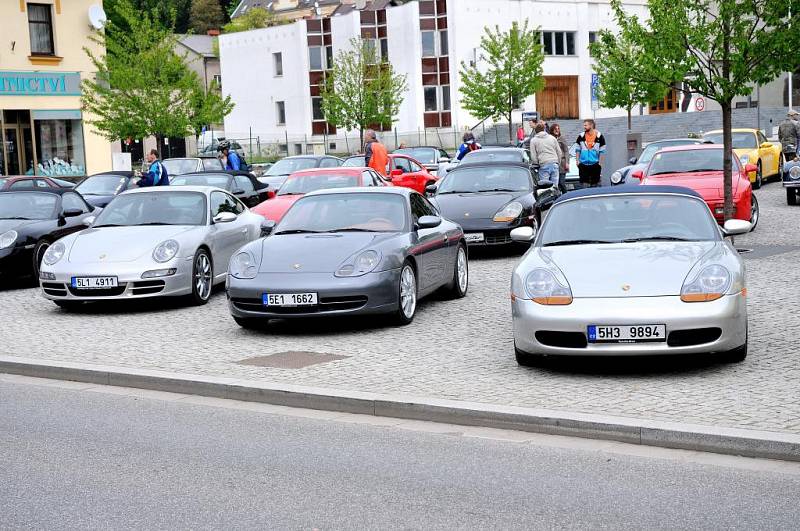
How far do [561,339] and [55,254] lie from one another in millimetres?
Result: 7505

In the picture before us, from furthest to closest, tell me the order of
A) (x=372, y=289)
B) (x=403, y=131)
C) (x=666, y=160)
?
(x=403, y=131), (x=666, y=160), (x=372, y=289)

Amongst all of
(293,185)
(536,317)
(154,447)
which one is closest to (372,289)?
(536,317)

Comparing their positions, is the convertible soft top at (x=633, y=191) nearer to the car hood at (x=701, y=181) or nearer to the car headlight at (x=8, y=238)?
the car hood at (x=701, y=181)

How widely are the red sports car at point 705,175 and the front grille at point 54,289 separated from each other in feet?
32.3

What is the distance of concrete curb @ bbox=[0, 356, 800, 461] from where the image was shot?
6797 mm

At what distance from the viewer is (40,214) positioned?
17438 millimetres

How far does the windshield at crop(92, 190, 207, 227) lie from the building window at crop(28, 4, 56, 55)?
26585 millimetres

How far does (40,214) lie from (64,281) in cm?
443

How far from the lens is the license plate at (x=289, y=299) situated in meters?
11.2

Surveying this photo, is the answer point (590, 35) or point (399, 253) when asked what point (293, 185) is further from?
point (590, 35)

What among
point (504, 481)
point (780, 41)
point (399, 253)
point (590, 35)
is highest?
point (590, 35)

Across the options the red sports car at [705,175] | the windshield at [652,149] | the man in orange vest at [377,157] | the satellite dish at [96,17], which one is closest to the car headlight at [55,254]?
the man in orange vest at [377,157]

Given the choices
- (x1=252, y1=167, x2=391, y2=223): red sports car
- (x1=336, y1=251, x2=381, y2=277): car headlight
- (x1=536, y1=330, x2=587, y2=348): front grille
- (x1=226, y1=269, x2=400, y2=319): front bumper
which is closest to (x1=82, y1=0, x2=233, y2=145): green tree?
(x1=252, y1=167, x2=391, y2=223): red sports car

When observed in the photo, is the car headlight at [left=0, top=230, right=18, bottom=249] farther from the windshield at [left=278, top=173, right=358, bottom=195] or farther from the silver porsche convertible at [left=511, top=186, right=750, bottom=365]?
the silver porsche convertible at [left=511, top=186, right=750, bottom=365]
